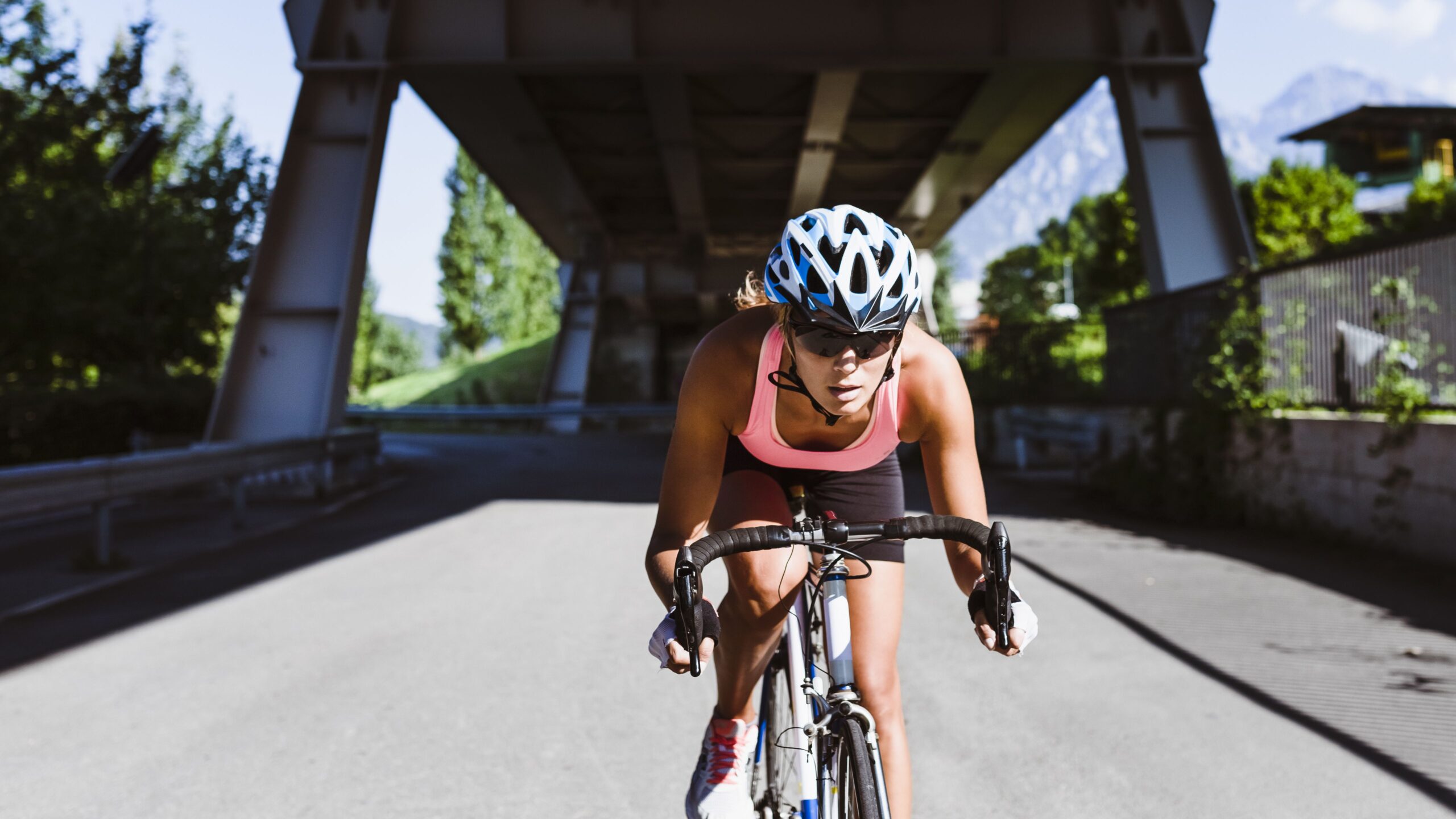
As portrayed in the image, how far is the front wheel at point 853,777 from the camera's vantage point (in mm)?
2324

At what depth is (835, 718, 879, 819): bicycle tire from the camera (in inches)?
91.4

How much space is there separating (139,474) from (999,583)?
952cm

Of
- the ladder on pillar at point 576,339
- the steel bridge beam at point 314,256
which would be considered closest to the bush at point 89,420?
the steel bridge beam at point 314,256

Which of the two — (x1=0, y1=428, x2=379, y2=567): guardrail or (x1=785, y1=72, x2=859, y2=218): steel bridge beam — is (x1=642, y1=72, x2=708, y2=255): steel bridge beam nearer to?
(x1=785, y1=72, x2=859, y2=218): steel bridge beam

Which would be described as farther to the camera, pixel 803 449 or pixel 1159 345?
pixel 1159 345

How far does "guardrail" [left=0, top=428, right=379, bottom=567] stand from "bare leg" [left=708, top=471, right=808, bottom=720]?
7.28 meters

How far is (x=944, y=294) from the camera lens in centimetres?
8044

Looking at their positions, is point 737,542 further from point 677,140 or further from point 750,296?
point 677,140

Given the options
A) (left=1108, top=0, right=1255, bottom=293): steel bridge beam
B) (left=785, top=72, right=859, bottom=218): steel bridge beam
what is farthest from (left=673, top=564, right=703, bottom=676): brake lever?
(left=785, top=72, right=859, bottom=218): steel bridge beam

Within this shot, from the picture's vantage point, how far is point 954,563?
8.93 feet

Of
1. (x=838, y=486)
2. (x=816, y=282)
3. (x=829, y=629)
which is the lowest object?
(x=829, y=629)

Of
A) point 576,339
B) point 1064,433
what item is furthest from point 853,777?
point 576,339

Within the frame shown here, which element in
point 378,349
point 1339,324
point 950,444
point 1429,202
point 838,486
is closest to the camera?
point 950,444

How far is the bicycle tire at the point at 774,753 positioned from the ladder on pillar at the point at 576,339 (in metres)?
35.0
